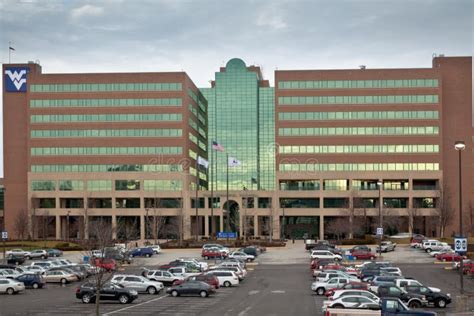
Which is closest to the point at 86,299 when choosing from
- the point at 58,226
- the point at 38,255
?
the point at 38,255

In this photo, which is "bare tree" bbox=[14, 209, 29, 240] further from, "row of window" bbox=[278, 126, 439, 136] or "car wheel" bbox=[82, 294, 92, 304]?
"car wheel" bbox=[82, 294, 92, 304]

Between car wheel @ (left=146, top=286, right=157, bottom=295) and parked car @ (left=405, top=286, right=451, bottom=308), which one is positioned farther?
car wheel @ (left=146, top=286, right=157, bottom=295)

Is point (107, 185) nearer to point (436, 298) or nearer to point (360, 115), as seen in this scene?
point (360, 115)

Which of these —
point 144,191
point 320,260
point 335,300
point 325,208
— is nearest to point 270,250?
point 320,260

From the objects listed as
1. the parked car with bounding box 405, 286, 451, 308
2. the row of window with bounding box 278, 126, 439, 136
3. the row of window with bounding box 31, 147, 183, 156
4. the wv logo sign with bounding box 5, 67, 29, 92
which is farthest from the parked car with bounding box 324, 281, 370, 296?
the wv logo sign with bounding box 5, 67, 29, 92

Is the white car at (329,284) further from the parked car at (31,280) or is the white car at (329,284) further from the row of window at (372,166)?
the row of window at (372,166)

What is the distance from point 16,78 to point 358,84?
206ft

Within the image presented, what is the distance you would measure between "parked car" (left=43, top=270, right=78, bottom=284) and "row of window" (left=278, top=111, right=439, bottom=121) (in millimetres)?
70704

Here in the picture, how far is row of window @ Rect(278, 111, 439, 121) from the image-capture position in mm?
120250

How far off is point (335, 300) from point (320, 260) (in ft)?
88.6

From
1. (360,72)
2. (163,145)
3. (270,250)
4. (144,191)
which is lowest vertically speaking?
(270,250)

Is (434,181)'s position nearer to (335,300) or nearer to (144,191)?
(144,191)

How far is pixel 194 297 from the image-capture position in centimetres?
4484

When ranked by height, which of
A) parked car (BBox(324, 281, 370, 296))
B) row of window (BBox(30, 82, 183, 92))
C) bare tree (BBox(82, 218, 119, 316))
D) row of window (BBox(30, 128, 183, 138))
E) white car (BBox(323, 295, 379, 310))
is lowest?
parked car (BBox(324, 281, 370, 296))
